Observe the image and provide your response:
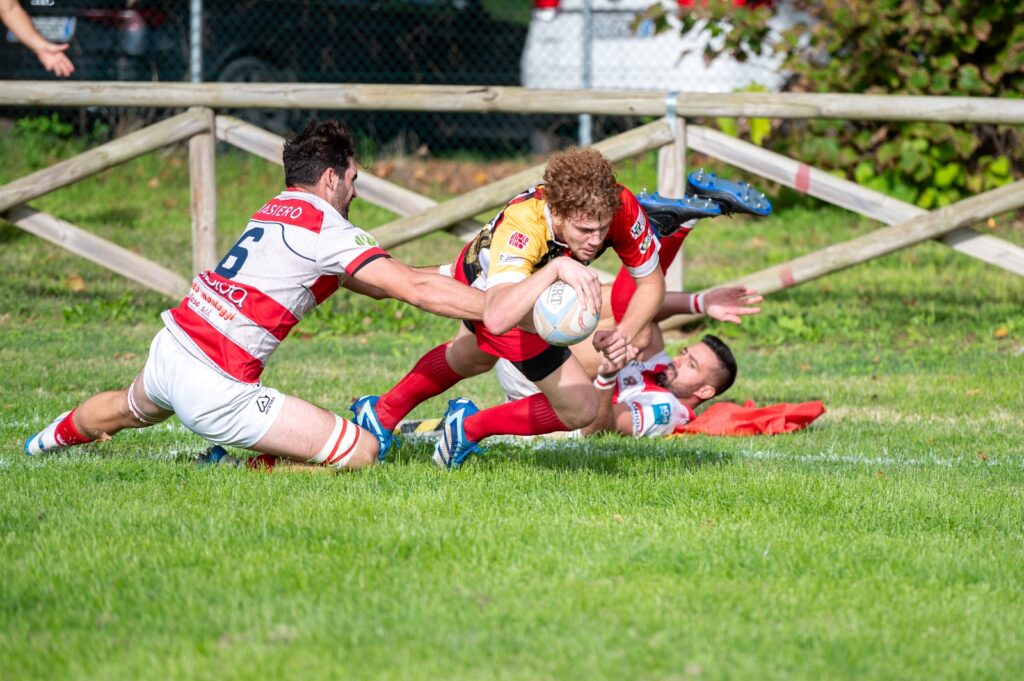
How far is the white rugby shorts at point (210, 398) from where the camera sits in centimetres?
493

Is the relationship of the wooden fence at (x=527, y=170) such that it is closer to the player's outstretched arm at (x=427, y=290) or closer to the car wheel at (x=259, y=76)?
the car wheel at (x=259, y=76)

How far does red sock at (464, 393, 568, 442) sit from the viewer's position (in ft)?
17.5

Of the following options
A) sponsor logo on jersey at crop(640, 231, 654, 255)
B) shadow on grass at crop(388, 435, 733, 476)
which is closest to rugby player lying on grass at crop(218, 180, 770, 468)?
shadow on grass at crop(388, 435, 733, 476)

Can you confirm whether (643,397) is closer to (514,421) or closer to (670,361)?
(670,361)

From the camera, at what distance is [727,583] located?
3900 mm

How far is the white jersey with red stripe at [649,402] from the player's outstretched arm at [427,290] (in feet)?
6.18

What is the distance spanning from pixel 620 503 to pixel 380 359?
3.75m

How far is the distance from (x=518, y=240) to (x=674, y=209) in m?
2.17

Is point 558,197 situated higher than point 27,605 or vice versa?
point 558,197

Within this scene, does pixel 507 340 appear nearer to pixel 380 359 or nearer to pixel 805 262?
pixel 380 359

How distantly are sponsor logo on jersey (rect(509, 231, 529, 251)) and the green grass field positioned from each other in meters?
0.94

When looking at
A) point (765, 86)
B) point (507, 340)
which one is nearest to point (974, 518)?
point (507, 340)

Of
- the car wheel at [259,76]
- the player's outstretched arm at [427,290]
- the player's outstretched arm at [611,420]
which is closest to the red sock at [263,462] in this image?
the player's outstretched arm at [427,290]

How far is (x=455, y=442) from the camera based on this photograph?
5367 millimetres
